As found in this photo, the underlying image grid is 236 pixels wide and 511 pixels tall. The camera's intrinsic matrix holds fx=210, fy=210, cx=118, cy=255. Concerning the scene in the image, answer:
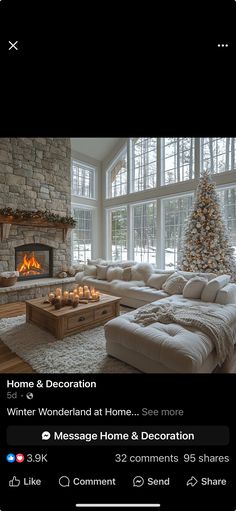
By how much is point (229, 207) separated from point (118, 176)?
302 centimetres

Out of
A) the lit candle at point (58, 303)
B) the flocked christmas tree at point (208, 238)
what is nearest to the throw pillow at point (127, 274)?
the flocked christmas tree at point (208, 238)

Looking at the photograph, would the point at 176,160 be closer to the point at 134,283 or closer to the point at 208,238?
the point at 208,238

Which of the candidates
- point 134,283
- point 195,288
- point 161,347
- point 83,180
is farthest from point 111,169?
point 161,347

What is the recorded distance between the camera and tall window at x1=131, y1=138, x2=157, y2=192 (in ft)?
16.0

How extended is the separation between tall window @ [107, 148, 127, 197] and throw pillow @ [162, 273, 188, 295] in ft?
10.7

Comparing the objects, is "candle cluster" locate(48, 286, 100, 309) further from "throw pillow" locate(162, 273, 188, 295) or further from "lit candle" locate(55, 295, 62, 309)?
"throw pillow" locate(162, 273, 188, 295)

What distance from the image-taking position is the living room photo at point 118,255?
5.24 ft

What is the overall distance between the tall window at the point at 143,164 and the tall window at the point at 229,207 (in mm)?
1599

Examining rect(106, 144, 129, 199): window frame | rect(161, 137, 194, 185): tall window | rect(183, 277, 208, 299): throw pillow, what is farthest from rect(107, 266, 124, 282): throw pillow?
rect(106, 144, 129, 199): window frame

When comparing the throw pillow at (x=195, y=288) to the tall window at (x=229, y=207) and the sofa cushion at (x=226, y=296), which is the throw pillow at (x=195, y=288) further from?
the tall window at (x=229, y=207)
